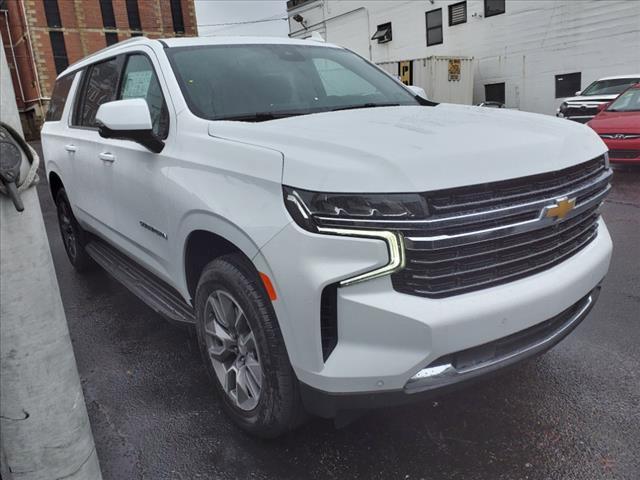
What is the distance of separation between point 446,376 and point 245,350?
3.08 ft

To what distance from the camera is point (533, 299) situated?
207 cm

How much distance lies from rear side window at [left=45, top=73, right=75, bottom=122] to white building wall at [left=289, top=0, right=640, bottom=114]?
19.7 meters

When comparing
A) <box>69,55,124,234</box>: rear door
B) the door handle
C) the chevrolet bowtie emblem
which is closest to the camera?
the chevrolet bowtie emblem

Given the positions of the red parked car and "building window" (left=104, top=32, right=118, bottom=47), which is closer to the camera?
the red parked car

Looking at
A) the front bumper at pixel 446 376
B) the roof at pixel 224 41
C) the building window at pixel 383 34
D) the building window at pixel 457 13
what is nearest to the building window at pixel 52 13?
the building window at pixel 383 34

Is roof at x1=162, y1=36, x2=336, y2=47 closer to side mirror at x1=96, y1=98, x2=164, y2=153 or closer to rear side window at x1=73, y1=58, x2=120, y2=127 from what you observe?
rear side window at x1=73, y1=58, x2=120, y2=127

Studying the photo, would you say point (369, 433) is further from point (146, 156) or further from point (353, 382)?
point (146, 156)

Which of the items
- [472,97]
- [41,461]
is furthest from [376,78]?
[472,97]

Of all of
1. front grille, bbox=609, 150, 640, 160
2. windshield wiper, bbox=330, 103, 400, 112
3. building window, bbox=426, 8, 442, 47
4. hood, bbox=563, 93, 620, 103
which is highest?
building window, bbox=426, 8, 442, 47

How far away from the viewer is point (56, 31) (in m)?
46.3

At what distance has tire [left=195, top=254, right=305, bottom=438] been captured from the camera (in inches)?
85.7

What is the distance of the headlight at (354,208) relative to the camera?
1874mm

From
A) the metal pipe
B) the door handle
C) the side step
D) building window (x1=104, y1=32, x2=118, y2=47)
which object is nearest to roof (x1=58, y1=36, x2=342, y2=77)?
the door handle

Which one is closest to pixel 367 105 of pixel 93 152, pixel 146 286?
pixel 146 286
